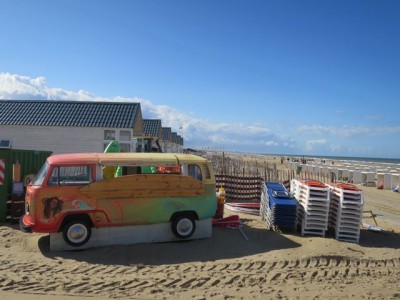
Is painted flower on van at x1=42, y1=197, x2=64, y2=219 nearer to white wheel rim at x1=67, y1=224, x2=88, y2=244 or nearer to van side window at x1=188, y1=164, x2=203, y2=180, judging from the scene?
white wheel rim at x1=67, y1=224, x2=88, y2=244

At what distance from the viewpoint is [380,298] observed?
6.46m

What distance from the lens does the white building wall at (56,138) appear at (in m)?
21.6

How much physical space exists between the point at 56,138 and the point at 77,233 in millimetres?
14211

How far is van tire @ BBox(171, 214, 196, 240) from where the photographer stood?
9562 mm

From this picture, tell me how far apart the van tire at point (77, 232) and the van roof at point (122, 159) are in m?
1.31

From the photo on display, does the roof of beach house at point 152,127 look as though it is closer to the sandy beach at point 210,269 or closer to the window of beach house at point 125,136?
the window of beach house at point 125,136

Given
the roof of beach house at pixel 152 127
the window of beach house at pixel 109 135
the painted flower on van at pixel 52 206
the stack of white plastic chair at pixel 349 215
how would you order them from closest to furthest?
the painted flower on van at pixel 52 206, the stack of white plastic chair at pixel 349 215, the window of beach house at pixel 109 135, the roof of beach house at pixel 152 127

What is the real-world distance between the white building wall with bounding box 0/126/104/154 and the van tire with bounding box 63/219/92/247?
12.9 meters

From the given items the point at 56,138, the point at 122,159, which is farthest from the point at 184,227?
the point at 56,138

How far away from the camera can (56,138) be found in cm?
2181

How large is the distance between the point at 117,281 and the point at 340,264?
14.7 ft

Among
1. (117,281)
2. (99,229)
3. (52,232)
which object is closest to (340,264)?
(117,281)

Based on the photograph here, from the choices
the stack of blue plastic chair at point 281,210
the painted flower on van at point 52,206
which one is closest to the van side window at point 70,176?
the painted flower on van at point 52,206

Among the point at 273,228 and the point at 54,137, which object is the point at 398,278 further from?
the point at 54,137
